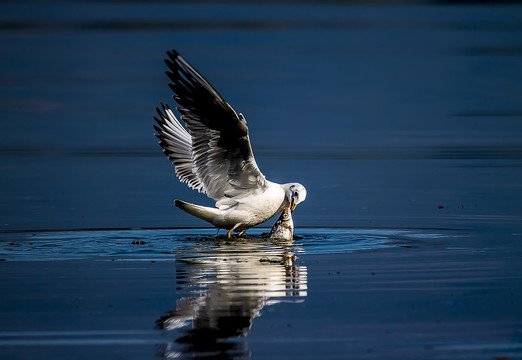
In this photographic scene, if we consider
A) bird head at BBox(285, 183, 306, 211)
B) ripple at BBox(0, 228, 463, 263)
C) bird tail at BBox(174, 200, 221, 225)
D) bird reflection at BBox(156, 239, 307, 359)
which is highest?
bird head at BBox(285, 183, 306, 211)

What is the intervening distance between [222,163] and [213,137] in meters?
0.51

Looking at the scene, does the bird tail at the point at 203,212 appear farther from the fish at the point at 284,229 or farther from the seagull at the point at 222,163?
the fish at the point at 284,229

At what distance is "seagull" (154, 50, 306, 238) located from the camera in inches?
479

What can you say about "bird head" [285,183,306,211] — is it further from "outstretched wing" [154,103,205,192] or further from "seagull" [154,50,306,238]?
"outstretched wing" [154,103,205,192]

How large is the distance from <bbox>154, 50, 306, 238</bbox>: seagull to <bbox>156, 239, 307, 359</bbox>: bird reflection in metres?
0.90

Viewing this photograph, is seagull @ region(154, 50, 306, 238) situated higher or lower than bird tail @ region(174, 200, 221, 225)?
higher

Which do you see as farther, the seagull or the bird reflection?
the seagull

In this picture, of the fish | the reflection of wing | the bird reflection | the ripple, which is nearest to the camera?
the bird reflection

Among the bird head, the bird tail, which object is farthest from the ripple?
the bird head

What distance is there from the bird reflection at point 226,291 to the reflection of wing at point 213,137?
110 cm

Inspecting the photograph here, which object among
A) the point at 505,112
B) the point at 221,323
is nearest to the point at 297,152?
the point at 505,112

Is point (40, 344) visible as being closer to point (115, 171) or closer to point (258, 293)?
point (258, 293)

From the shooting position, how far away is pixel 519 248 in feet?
35.9

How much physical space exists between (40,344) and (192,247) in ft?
16.3
